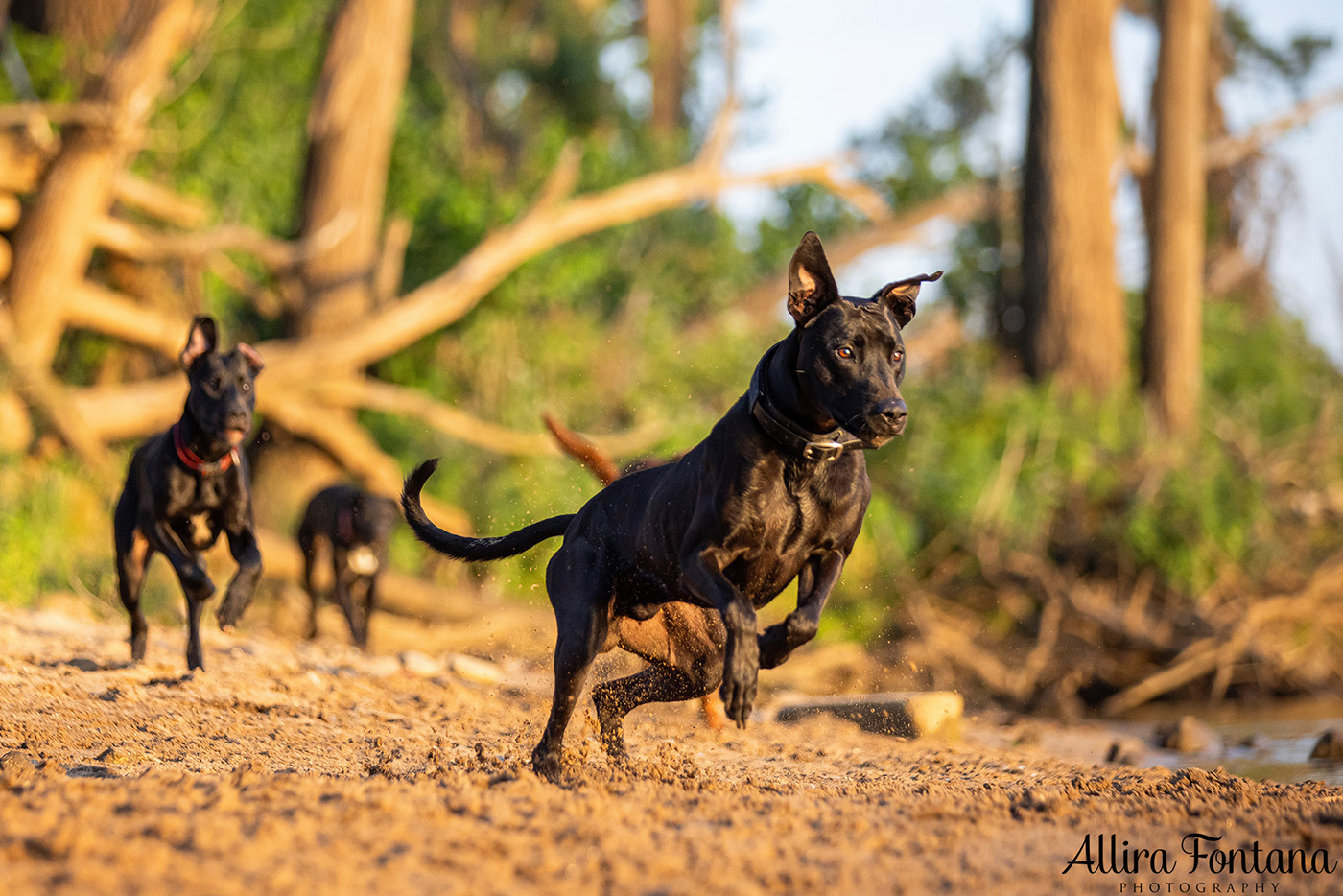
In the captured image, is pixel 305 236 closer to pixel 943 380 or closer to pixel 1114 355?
pixel 943 380

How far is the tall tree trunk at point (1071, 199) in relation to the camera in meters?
14.3

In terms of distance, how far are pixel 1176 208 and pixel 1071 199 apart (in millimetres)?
1612

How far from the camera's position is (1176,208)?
15.1 m

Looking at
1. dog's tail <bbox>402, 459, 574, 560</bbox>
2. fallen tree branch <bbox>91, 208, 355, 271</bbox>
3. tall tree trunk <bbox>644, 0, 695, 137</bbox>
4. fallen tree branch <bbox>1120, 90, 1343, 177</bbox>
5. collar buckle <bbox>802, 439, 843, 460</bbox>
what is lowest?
dog's tail <bbox>402, 459, 574, 560</bbox>

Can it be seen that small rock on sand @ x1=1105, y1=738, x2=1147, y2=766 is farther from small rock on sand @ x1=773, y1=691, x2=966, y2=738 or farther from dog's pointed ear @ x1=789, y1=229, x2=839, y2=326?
dog's pointed ear @ x1=789, y1=229, x2=839, y2=326

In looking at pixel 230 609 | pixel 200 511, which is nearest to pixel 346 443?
pixel 200 511

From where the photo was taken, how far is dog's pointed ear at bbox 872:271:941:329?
176 inches

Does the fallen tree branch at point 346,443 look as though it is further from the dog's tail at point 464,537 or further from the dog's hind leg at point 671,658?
the dog's hind leg at point 671,658

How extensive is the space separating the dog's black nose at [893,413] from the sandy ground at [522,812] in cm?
117

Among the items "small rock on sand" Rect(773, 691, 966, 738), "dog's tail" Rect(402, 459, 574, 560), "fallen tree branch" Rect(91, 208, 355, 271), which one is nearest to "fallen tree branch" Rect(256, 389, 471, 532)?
"fallen tree branch" Rect(91, 208, 355, 271)

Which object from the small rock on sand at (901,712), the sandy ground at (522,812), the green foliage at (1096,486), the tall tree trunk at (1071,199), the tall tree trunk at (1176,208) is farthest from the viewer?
the tall tree trunk at (1176,208)

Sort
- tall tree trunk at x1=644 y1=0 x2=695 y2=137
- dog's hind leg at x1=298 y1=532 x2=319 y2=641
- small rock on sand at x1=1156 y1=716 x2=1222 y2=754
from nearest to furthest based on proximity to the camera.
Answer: small rock on sand at x1=1156 y1=716 x2=1222 y2=754, dog's hind leg at x1=298 y1=532 x2=319 y2=641, tall tree trunk at x1=644 y1=0 x2=695 y2=137

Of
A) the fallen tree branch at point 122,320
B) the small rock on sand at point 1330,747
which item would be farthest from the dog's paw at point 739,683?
the fallen tree branch at point 122,320

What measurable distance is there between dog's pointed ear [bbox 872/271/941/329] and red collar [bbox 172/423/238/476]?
11.2ft
